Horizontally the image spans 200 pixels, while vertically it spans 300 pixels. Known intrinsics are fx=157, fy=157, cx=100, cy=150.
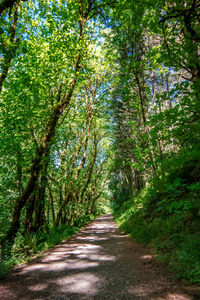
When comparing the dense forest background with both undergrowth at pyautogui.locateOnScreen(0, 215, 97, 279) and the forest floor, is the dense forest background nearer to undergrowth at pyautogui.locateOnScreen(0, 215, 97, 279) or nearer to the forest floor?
undergrowth at pyautogui.locateOnScreen(0, 215, 97, 279)

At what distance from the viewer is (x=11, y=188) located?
30.1 ft

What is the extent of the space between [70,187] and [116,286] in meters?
8.01

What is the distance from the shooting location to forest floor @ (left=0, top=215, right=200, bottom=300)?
2.81m

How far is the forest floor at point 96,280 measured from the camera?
2.81 m

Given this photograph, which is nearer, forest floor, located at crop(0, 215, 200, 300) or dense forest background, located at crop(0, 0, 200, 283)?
forest floor, located at crop(0, 215, 200, 300)

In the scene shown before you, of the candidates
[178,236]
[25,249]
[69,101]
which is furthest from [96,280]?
[69,101]

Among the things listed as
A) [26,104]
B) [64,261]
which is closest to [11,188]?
[26,104]

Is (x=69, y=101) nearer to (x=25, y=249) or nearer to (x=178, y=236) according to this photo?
(x=25, y=249)

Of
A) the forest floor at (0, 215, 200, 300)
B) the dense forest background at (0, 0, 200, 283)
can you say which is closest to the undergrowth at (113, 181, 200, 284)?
the dense forest background at (0, 0, 200, 283)

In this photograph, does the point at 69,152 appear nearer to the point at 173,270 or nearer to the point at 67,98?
the point at 67,98

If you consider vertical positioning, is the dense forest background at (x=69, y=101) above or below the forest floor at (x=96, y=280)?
above

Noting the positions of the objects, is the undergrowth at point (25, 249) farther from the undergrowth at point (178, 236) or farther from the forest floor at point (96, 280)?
the undergrowth at point (178, 236)

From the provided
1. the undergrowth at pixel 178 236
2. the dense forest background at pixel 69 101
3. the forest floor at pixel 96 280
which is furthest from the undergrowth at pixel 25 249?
the undergrowth at pixel 178 236

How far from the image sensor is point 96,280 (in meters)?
3.38
